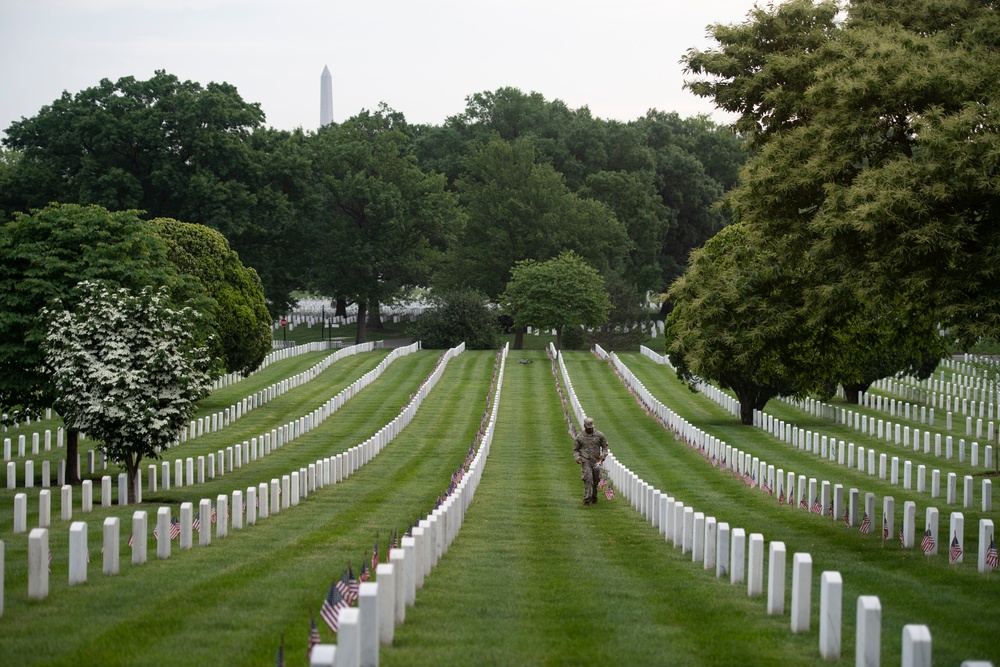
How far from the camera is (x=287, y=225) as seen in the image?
79.9 m

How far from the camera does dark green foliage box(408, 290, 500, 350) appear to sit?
81.9 m

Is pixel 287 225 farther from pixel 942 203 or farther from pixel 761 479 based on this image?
pixel 942 203

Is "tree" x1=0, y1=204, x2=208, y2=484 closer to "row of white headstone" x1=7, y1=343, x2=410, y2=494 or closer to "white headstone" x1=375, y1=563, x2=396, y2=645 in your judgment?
"row of white headstone" x1=7, y1=343, x2=410, y2=494

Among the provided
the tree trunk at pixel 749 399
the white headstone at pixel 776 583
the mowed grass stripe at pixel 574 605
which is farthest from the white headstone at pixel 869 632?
the tree trunk at pixel 749 399

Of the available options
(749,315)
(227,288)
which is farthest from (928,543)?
(227,288)

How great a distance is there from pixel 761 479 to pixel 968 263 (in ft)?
34.6

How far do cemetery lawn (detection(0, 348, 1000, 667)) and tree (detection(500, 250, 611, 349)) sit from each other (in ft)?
157

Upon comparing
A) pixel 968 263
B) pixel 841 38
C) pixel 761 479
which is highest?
pixel 841 38

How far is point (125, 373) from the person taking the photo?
80.6ft

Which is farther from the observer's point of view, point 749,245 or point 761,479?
point 761,479

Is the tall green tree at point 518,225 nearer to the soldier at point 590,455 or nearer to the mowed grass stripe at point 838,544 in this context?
the mowed grass stripe at point 838,544

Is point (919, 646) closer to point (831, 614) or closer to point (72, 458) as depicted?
point (831, 614)

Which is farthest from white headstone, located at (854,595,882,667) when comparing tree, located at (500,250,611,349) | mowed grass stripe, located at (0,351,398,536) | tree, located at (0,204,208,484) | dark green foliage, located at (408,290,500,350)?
dark green foliage, located at (408,290,500,350)

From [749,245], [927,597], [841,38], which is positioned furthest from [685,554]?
[841,38]
